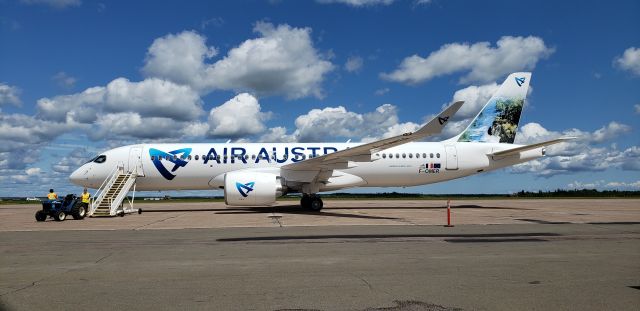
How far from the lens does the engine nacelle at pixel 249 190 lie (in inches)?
771

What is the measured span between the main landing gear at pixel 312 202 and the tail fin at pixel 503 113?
378 inches

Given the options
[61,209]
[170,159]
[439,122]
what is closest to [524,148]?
[439,122]

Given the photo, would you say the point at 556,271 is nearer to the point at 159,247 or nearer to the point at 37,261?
the point at 159,247

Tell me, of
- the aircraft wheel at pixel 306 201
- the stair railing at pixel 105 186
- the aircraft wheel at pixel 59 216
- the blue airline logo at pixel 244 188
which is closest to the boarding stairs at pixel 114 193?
the stair railing at pixel 105 186

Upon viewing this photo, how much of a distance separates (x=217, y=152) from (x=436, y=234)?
1384 cm

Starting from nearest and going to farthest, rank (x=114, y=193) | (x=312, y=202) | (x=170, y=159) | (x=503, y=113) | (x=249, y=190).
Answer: (x=249, y=190), (x=114, y=193), (x=312, y=202), (x=170, y=159), (x=503, y=113)

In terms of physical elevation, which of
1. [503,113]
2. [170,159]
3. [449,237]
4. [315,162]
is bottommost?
[449,237]

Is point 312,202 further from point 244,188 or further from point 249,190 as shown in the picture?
point 244,188

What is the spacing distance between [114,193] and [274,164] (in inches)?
293

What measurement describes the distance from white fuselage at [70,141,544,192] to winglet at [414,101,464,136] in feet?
16.1

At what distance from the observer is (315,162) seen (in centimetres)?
2022

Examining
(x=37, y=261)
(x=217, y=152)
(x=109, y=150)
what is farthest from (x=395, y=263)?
(x=109, y=150)

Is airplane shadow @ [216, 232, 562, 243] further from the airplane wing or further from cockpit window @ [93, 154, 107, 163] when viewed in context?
cockpit window @ [93, 154, 107, 163]

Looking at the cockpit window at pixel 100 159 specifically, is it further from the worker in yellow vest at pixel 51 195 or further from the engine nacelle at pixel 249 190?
the engine nacelle at pixel 249 190
